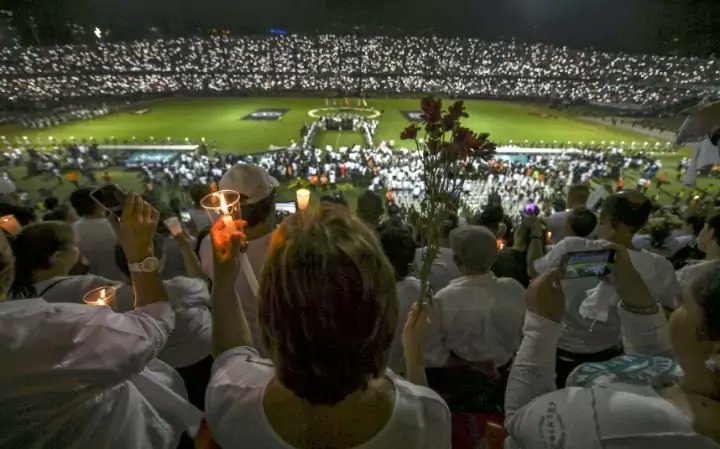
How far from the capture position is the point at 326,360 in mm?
1151

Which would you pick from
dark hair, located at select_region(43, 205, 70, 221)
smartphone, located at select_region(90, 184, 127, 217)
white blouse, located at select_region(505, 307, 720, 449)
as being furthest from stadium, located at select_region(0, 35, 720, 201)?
white blouse, located at select_region(505, 307, 720, 449)

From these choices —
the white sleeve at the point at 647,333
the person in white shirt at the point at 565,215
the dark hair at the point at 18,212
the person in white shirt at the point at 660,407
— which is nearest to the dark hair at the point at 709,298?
the person in white shirt at the point at 660,407

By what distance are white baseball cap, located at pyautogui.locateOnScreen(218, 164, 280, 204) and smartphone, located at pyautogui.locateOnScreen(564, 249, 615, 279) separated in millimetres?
1831

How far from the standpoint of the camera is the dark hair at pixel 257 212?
2900mm

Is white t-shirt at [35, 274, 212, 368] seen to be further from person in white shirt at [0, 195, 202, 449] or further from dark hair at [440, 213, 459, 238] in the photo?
dark hair at [440, 213, 459, 238]

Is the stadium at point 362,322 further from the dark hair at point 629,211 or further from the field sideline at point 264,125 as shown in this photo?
the field sideline at point 264,125

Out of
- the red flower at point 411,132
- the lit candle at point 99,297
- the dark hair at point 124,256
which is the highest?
the red flower at point 411,132

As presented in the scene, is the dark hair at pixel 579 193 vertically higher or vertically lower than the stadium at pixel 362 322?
lower

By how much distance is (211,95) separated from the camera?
143 feet

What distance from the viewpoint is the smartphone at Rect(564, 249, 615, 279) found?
166 centimetres

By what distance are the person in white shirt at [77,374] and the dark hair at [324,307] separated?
490 mm

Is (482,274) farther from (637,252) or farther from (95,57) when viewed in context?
(95,57)

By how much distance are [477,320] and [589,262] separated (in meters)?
0.85

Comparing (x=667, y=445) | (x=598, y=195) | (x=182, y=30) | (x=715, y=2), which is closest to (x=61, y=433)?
(x=667, y=445)
